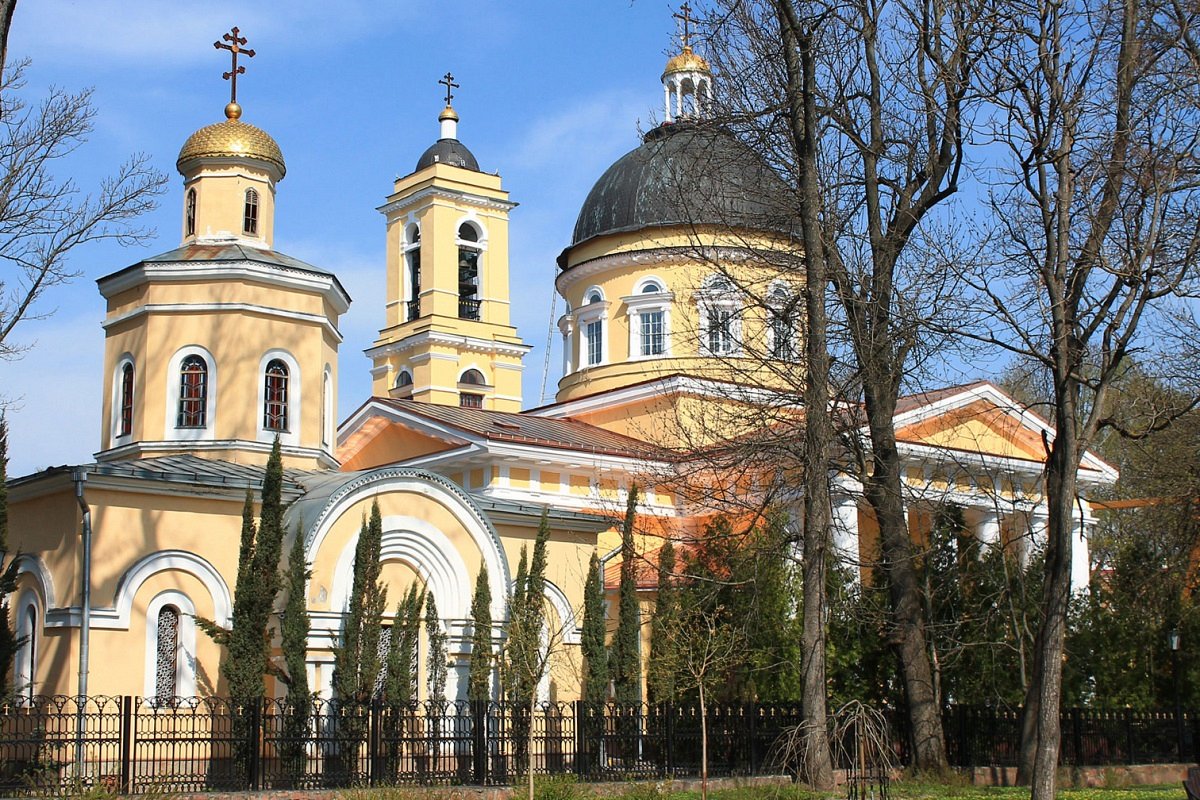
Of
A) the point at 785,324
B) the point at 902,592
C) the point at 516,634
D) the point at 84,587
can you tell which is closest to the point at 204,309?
the point at 84,587

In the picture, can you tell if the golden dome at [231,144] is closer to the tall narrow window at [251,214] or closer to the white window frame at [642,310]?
the tall narrow window at [251,214]

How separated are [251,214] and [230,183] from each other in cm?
57

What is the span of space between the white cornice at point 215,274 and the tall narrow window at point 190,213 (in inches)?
58.3

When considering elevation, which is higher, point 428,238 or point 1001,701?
point 428,238

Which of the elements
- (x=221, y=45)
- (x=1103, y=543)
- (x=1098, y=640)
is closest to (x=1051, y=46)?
(x=1098, y=640)

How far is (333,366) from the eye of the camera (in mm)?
22062

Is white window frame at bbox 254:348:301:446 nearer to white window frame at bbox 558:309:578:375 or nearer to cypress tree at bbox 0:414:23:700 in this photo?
cypress tree at bbox 0:414:23:700

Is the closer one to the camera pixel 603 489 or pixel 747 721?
pixel 747 721

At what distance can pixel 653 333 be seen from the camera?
99.7ft

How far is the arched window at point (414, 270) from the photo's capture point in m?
34.0

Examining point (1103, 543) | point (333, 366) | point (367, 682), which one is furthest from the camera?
point (1103, 543)

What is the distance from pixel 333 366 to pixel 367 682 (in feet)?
21.4

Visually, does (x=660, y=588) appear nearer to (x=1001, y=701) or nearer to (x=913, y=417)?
(x=1001, y=701)

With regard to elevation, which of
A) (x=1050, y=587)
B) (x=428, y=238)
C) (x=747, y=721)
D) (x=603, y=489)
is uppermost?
(x=428, y=238)
